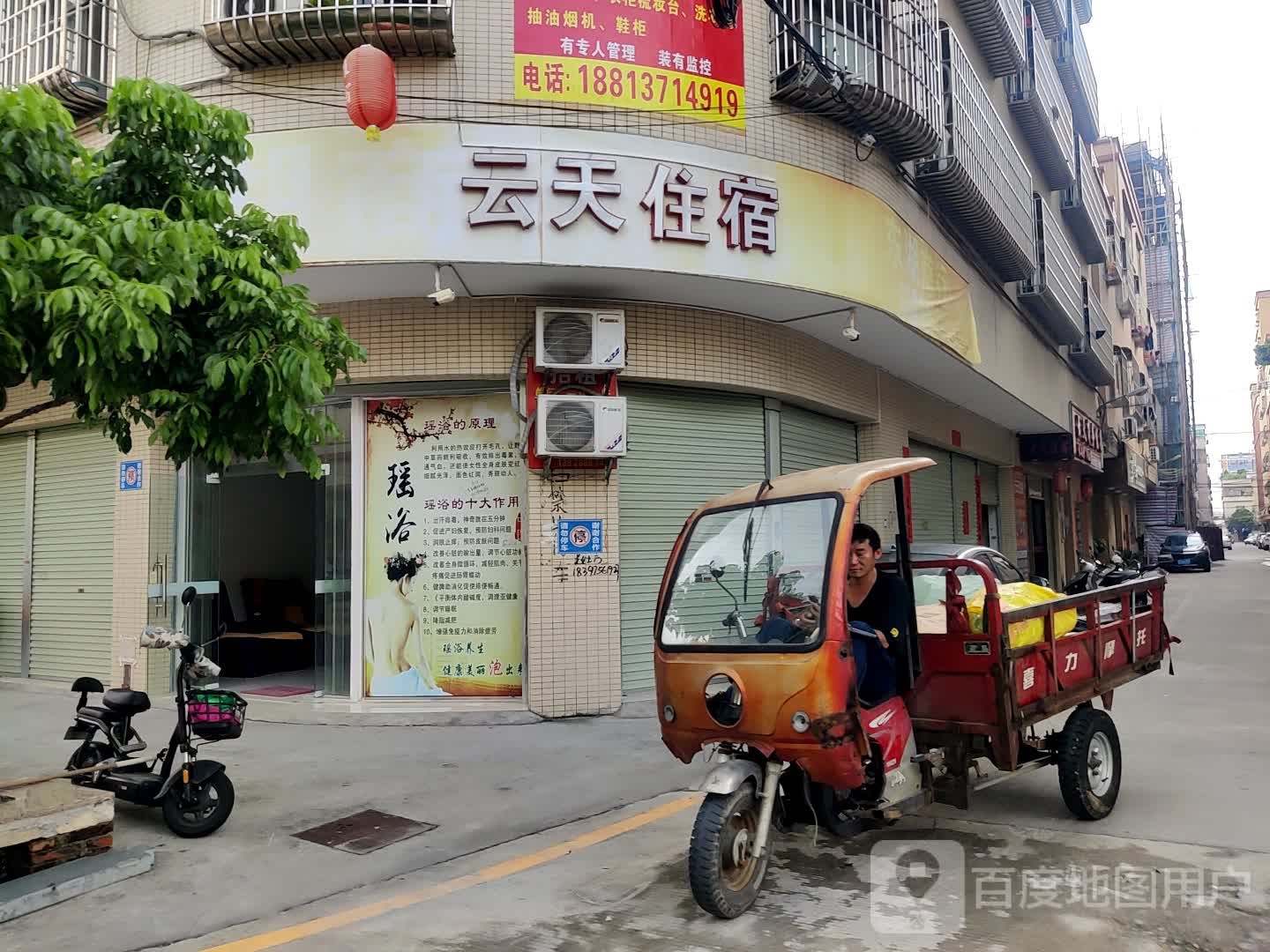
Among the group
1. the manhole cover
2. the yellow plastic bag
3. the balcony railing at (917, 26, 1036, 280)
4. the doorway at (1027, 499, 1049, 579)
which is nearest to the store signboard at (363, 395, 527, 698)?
the manhole cover

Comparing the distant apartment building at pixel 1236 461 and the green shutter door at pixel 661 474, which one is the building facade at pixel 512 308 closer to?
the green shutter door at pixel 661 474

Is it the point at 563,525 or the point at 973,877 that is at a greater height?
the point at 563,525

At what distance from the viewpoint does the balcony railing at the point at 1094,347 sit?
22188mm

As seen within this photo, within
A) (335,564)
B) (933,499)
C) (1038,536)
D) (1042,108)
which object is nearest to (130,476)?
(335,564)

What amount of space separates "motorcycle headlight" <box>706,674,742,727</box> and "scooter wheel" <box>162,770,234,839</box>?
115 inches

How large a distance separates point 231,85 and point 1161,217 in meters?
61.4

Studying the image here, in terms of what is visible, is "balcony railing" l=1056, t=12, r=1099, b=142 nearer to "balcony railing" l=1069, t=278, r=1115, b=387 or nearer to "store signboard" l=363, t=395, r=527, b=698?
"balcony railing" l=1069, t=278, r=1115, b=387

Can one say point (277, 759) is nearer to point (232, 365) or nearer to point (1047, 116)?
point (232, 365)

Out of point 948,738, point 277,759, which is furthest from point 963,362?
point 277,759

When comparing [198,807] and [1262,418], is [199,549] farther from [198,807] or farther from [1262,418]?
[1262,418]

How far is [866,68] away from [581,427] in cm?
504

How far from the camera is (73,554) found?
10297mm

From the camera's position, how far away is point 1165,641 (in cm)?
646

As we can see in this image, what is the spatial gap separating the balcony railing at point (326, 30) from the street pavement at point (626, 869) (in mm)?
5817
